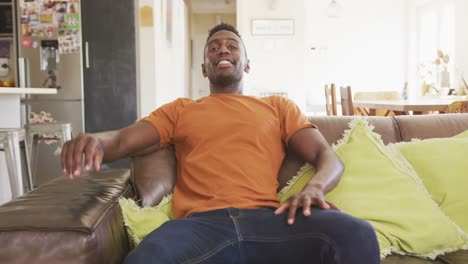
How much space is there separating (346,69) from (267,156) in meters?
7.47

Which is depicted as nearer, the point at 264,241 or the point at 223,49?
the point at 264,241

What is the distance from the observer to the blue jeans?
1106 millimetres

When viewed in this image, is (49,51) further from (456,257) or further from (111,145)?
(456,257)

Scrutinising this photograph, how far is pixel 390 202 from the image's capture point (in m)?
1.50

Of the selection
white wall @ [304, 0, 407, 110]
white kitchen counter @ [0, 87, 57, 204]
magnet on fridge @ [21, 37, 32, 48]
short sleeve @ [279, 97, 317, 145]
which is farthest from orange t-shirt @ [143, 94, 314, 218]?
white wall @ [304, 0, 407, 110]

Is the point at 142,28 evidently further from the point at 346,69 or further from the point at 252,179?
the point at 346,69

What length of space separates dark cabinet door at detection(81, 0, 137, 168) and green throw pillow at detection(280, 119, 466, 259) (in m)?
3.58

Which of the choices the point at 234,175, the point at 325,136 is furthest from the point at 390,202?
the point at 234,175

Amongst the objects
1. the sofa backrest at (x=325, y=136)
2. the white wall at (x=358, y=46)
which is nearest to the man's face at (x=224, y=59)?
the sofa backrest at (x=325, y=136)

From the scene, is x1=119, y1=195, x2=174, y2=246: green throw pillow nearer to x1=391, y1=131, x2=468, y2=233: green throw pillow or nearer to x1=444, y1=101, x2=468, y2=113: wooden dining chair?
x1=391, y1=131, x2=468, y2=233: green throw pillow

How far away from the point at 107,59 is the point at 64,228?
3982mm

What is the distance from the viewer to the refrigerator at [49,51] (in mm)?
4438

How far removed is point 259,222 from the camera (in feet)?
4.15

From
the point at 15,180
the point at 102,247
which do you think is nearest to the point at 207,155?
the point at 102,247
